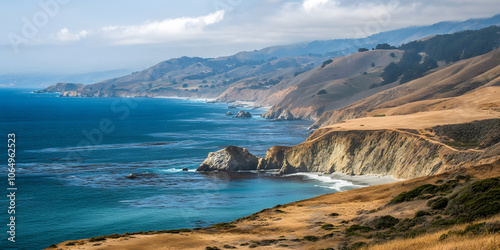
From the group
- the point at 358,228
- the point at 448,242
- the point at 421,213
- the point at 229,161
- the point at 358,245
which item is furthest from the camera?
the point at 229,161

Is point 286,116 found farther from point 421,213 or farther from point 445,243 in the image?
point 445,243

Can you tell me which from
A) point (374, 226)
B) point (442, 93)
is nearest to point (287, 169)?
point (374, 226)

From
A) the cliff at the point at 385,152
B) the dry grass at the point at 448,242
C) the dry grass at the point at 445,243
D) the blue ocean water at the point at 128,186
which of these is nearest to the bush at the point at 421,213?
the dry grass at the point at 448,242

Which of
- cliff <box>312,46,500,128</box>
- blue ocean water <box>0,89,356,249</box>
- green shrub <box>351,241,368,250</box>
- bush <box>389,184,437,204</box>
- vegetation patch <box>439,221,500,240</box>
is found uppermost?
cliff <box>312,46,500,128</box>

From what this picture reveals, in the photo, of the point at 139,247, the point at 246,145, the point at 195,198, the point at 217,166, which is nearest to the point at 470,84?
the point at 246,145

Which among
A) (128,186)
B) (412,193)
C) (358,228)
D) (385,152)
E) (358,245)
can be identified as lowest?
(128,186)

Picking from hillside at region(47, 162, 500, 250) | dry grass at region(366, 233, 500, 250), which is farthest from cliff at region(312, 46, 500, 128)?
dry grass at region(366, 233, 500, 250)

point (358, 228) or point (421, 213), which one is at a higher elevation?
point (421, 213)

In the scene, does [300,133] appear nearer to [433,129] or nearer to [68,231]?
[433,129]

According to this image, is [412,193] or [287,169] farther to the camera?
[287,169]

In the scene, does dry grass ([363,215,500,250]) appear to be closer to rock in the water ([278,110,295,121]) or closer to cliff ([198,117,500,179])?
cliff ([198,117,500,179])
